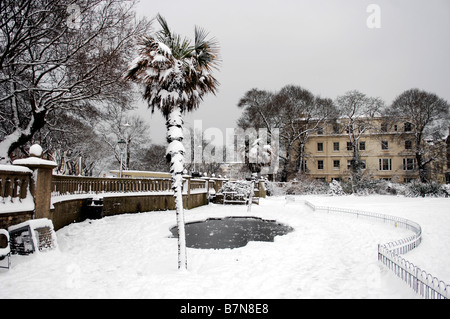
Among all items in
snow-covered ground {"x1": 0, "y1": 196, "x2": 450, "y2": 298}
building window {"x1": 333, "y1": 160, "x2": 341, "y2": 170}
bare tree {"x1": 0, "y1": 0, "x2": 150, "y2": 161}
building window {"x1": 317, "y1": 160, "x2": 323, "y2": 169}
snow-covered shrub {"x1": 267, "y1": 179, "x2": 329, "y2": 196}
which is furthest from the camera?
building window {"x1": 317, "y1": 160, "x2": 323, "y2": 169}

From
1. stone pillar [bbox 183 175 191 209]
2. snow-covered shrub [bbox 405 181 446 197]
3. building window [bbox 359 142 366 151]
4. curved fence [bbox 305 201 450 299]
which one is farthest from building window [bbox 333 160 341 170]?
curved fence [bbox 305 201 450 299]

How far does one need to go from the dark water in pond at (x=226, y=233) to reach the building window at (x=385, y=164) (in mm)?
41588

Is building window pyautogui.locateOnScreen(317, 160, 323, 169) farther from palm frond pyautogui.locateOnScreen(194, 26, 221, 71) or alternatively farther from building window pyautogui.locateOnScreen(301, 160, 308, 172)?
palm frond pyautogui.locateOnScreen(194, 26, 221, 71)

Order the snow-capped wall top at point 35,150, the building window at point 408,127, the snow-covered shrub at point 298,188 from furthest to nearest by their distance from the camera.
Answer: the building window at point 408,127, the snow-covered shrub at point 298,188, the snow-capped wall top at point 35,150

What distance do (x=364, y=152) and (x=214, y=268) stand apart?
162 ft

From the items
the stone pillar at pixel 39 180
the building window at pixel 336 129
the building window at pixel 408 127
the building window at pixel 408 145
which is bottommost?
the stone pillar at pixel 39 180

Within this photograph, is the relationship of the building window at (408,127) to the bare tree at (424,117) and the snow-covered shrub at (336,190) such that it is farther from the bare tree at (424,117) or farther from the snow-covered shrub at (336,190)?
the snow-covered shrub at (336,190)

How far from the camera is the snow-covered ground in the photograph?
16.4 feet

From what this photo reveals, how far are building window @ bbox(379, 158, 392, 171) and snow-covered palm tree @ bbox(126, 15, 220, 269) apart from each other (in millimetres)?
50012

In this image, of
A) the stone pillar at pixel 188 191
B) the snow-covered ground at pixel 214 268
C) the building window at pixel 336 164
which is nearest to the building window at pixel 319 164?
the building window at pixel 336 164

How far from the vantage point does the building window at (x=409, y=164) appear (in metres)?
43.7

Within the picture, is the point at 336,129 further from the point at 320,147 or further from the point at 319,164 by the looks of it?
the point at 319,164

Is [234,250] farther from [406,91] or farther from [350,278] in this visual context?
[406,91]

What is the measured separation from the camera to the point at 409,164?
4316 cm
